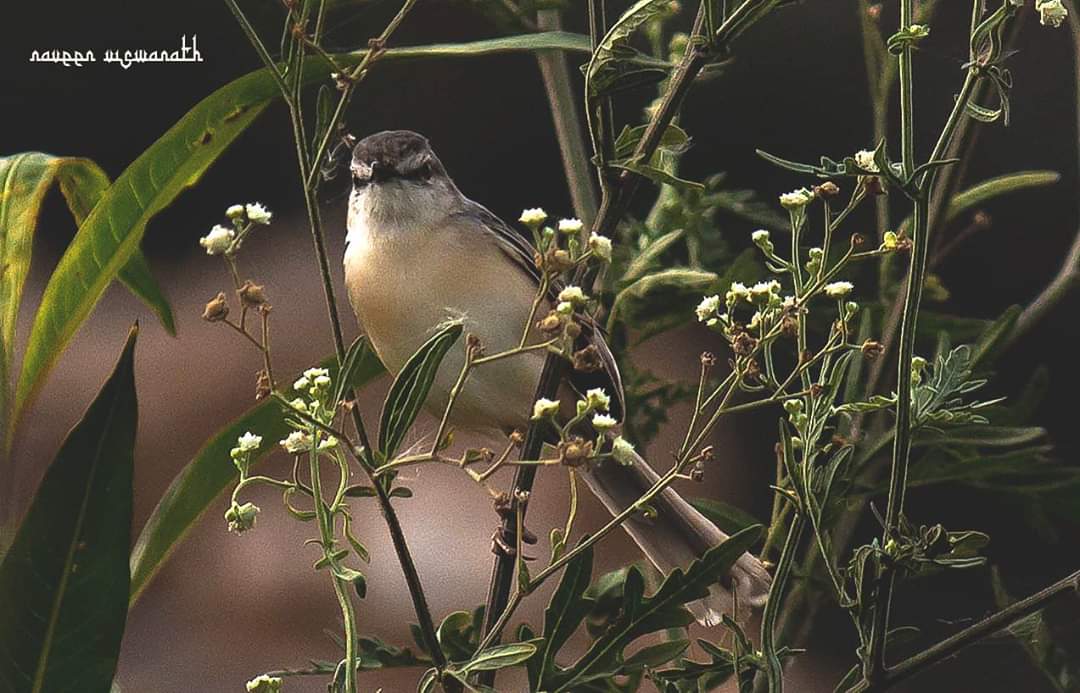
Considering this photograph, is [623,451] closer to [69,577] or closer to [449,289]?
[69,577]

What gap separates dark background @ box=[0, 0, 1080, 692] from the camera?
91.2 inches

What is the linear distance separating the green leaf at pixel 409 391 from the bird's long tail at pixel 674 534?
0.64 ft

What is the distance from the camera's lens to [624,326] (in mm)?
1134

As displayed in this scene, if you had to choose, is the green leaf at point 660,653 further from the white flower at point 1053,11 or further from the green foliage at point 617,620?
the white flower at point 1053,11

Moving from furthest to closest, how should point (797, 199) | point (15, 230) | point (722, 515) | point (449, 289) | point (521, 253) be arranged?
point (521, 253), point (449, 289), point (722, 515), point (15, 230), point (797, 199)

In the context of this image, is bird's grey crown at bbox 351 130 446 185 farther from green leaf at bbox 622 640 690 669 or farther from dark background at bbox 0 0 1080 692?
dark background at bbox 0 0 1080 692

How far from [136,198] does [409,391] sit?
36cm

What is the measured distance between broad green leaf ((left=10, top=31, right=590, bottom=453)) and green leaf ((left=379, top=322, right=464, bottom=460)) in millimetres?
300

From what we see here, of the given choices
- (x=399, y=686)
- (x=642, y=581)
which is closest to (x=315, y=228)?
(x=642, y=581)

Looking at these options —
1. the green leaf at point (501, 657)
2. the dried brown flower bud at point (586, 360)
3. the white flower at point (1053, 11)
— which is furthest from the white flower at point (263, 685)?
the white flower at point (1053, 11)

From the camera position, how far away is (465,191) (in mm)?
2396

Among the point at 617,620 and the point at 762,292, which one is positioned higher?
the point at 762,292

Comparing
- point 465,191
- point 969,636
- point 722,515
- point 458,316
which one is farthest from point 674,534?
point 465,191

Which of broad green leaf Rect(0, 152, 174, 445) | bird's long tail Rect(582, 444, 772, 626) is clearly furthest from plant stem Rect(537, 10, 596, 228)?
broad green leaf Rect(0, 152, 174, 445)
